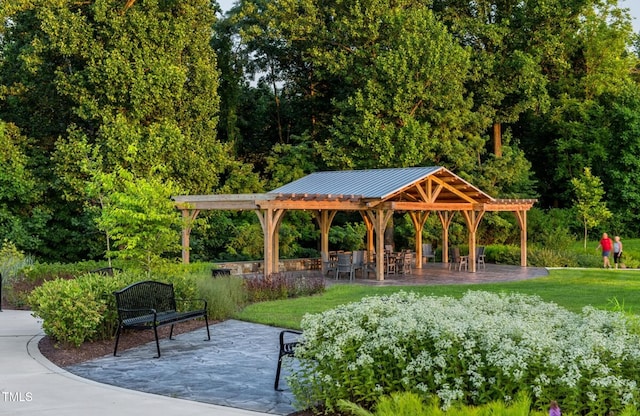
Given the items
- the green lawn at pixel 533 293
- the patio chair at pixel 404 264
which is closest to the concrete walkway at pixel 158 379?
the green lawn at pixel 533 293

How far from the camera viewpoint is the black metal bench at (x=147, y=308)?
926 centimetres

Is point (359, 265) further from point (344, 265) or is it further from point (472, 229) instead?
point (472, 229)

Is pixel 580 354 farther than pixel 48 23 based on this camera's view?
No

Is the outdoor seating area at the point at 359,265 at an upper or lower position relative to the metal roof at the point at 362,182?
lower

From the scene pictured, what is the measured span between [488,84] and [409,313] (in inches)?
1171

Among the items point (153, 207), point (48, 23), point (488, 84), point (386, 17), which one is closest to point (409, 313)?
point (153, 207)

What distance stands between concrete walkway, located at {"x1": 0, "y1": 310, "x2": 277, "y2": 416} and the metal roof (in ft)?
43.9

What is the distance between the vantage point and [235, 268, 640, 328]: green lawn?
13.1m

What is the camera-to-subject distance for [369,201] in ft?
68.5

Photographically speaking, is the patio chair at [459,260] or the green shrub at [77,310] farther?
the patio chair at [459,260]

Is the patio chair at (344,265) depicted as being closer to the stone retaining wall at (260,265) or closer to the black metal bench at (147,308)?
the stone retaining wall at (260,265)

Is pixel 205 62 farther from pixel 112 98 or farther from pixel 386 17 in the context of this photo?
pixel 386 17

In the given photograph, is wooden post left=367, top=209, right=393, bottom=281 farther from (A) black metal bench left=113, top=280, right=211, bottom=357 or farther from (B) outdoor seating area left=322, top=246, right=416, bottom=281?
(A) black metal bench left=113, top=280, right=211, bottom=357

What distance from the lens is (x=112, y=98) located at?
2538cm
